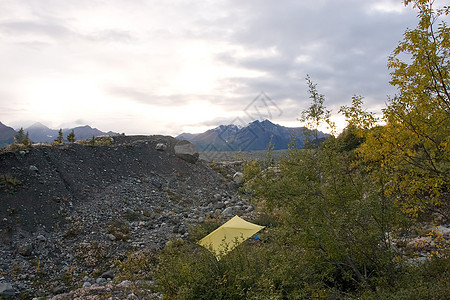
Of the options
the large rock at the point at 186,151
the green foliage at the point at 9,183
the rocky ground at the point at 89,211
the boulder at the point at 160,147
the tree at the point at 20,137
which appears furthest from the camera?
the large rock at the point at 186,151

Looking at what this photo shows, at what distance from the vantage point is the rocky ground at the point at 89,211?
8156 mm

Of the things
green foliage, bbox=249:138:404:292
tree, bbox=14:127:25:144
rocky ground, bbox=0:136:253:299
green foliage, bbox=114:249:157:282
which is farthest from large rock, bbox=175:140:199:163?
green foliage, bbox=249:138:404:292

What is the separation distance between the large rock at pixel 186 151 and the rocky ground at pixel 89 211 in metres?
1.06

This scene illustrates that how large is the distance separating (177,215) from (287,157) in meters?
9.09

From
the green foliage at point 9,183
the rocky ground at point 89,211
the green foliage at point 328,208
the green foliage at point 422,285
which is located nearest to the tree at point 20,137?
the rocky ground at point 89,211

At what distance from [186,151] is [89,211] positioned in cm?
945

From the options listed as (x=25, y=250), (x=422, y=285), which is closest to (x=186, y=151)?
(x=25, y=250)

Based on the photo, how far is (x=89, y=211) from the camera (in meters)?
11.9

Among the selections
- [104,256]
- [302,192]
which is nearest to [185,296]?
[302,192]

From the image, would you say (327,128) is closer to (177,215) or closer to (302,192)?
(302,192)

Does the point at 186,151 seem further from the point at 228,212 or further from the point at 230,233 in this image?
the point at 230,233

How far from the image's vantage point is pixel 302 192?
508 cm

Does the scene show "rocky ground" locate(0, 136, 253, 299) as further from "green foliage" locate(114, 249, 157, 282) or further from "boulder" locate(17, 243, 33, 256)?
"green foliage" locate(114, 249, 157, 282)

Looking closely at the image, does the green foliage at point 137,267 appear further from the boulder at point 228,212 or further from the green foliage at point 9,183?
the green foliage at point 9,183
